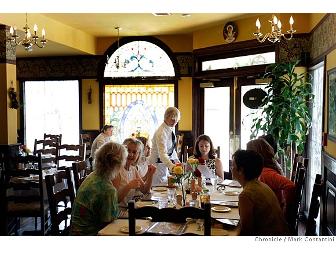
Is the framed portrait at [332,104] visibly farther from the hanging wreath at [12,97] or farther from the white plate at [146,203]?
the hanging wreath at [12,97]

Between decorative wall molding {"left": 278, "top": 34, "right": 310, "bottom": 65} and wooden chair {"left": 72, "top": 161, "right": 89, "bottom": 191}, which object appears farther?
decorative wall molding {"left": 278, "top": 34, "right": 310, "bottom": 65}

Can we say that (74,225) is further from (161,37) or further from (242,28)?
(161,37)

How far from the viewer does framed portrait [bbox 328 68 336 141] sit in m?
4.21

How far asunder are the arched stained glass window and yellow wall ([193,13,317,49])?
88 centimetres

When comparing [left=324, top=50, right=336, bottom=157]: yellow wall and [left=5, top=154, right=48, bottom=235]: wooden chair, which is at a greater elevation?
[left=324, top=50, right=336, bottom=157]: yellow wall

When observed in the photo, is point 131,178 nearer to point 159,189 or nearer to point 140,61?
point 159,189

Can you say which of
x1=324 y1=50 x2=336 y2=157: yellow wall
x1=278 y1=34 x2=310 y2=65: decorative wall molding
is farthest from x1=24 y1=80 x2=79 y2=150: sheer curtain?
x1=324 y1=50 x2=336 y2=157: yellow wall

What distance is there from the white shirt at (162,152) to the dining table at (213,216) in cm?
79

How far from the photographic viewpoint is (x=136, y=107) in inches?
353

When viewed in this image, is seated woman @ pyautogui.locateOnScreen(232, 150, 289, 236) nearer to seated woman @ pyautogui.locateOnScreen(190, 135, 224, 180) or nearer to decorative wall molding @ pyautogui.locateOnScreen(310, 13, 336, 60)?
seated woman @ pyautogui.locateOnScreen(190, 135, 224, 180)

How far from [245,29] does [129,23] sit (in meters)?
2.05

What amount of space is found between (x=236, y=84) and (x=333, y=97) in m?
3.36
